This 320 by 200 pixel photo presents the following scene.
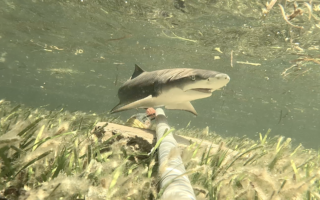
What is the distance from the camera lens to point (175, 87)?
4.98 meters

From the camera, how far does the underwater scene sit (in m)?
1.91

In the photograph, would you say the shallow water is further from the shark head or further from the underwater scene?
the shark head

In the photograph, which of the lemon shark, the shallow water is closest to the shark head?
the lemon shark

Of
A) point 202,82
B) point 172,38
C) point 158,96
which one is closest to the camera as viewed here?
point 202,82

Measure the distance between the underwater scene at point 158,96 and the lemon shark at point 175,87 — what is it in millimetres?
29

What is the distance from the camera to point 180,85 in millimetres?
4887

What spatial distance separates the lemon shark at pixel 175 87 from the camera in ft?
14.5

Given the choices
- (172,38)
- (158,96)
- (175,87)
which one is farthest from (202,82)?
(172,38)

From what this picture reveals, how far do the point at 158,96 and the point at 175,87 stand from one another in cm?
55

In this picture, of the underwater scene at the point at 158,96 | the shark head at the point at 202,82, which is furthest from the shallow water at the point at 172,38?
the shark head at the point at 202,82

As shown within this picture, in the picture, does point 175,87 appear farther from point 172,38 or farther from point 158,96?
point 172,38

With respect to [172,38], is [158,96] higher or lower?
lower

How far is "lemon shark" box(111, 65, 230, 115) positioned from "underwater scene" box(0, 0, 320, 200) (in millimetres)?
29

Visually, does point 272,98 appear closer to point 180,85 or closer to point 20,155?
point 180,85
